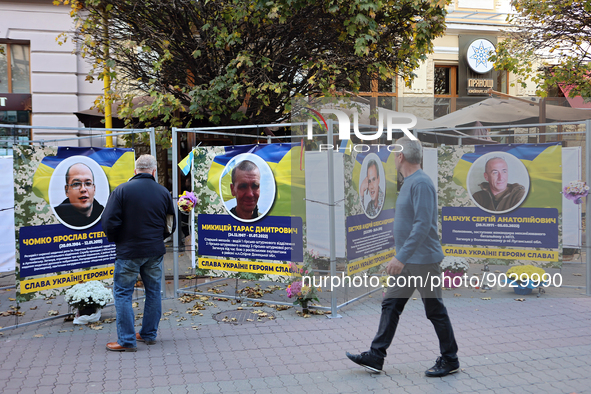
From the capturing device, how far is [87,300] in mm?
6277

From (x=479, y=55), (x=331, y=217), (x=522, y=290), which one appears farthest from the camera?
(x=479, y=55)

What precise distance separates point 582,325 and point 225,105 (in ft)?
20.2

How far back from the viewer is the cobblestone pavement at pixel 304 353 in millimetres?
4484

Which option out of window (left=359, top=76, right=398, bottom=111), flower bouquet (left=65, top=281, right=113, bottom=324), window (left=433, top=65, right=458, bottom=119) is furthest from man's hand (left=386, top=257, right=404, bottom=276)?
window (left=433, top=65, right=458, bottom=119)

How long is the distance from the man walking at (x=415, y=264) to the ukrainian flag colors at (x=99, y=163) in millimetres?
4095

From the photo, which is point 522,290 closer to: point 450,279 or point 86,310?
point 450,279

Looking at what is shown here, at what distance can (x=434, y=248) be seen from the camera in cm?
455

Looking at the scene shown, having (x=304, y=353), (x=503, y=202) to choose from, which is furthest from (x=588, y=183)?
(x=304, y=353)

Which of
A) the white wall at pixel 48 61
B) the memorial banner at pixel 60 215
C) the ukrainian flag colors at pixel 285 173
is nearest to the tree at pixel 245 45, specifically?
the ukrainian flag colors at pixel 285 173

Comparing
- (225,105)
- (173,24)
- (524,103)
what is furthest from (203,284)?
(524,103)

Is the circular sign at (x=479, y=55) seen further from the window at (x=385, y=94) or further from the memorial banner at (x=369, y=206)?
the memorial banner at (x=369, y=206)

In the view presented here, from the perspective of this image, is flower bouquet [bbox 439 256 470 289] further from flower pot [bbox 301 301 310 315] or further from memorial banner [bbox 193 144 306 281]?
memorial banner [bbox 193 144 306 281]

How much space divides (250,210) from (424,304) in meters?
3.18

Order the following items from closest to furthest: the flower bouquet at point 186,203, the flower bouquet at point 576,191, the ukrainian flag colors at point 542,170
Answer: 1. the flower bouquet at point 186,203
2. the flower bouquet at point 576,191
3. the ukrainian flag colors at point 542,170
